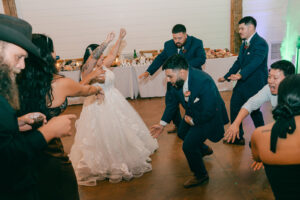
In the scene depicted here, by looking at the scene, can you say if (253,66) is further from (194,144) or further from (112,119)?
(112,119)

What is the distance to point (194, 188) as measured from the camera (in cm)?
250

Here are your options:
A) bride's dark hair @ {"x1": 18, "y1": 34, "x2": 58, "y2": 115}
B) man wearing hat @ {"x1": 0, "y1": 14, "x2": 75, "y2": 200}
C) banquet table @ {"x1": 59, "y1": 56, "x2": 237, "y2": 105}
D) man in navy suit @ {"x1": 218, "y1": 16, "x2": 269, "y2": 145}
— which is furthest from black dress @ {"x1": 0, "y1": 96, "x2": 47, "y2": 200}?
banquet table @ {"x1": 59, "y1": 56, "x2": 237, "y2": 105}

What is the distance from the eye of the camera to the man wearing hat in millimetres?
896

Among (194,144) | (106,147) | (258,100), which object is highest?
(258,100)

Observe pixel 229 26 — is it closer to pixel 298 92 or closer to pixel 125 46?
pixel 125 46

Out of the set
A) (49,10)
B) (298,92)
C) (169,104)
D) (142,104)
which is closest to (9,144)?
(298,92)

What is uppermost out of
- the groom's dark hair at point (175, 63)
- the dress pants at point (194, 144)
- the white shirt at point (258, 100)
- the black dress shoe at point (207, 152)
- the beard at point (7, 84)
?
the beard at point (7, 84)

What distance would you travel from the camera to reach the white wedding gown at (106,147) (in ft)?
8.99

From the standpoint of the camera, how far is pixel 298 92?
1120 millimetres

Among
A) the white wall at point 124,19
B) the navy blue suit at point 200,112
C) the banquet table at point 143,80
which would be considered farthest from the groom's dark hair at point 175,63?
the white wall at point 124,19

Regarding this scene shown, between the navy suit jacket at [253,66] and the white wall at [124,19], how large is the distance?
158 inches

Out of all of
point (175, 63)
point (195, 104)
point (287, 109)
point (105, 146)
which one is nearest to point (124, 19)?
point (105, 146)

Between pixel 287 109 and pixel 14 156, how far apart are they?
1.19 meters

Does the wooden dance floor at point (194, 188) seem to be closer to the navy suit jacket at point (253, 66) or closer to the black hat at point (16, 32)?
the navy suit jacket at point (253, 66)
